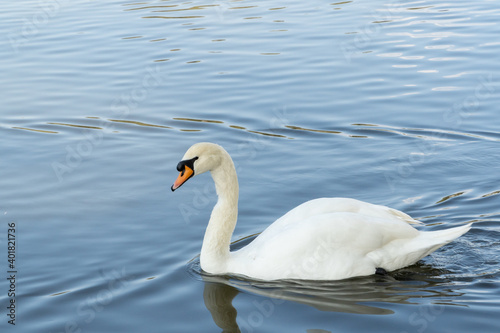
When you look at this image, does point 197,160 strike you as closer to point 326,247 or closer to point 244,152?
point 326,247

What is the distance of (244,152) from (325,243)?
12.6 feet

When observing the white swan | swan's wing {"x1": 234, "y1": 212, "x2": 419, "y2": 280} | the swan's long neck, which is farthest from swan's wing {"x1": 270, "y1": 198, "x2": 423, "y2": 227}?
the swan's long neck

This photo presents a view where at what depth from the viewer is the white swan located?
6445 mm

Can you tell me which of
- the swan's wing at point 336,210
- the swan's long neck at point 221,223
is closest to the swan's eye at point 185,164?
the swan's long neck at point 221,223

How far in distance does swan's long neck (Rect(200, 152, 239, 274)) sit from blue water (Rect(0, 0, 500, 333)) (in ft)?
0.44

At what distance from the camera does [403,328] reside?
223 inches

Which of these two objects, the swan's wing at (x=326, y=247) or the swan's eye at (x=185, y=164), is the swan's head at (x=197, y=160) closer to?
the swan's eye at (x=185, y=164)

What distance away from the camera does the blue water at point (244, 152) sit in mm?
6215

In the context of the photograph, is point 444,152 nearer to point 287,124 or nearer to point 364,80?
point 287,124

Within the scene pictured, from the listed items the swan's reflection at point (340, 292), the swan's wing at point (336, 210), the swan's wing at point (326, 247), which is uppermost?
the swan's wing at point (336, 210)

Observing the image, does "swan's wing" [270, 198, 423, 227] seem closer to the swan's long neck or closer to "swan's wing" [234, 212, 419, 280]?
"swan's wing" [234, 212, 419, 280]

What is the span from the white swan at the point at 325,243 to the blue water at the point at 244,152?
0.14 metres

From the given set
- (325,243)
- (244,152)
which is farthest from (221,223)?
(244,152)

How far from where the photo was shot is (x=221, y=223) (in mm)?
6941
